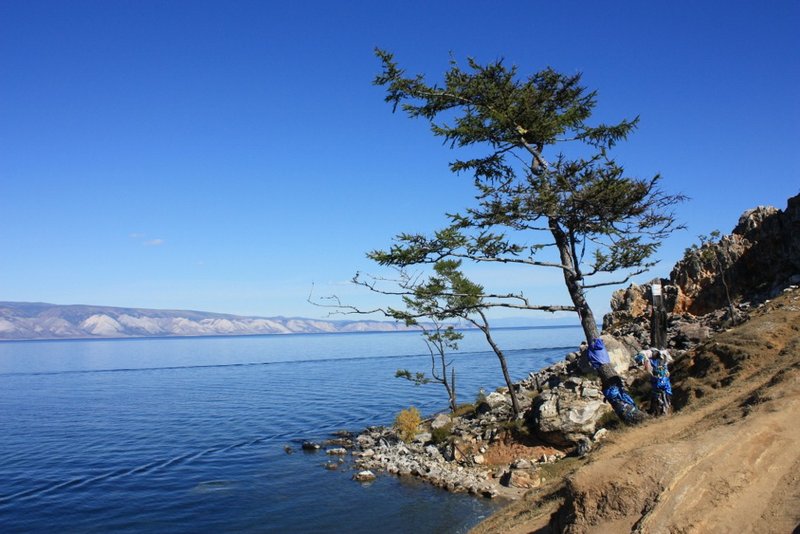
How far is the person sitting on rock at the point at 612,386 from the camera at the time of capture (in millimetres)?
16891

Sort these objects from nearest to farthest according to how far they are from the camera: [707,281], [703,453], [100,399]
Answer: [703,453] → [707,281] → [100,399]

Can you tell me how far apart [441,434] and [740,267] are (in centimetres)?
2681

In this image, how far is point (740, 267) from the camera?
133 ft

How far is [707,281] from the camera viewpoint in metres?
41.8

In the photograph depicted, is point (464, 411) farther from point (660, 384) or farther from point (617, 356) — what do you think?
point (660, 384)

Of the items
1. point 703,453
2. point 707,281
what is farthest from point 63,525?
point 707,281

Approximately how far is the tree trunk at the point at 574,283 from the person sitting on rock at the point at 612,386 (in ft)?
1.28

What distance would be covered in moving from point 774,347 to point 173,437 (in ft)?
118

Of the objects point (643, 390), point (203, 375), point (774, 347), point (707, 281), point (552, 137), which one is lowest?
point (203, 375)

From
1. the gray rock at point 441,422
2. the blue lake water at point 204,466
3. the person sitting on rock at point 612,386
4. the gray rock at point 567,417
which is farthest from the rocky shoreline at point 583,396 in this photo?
the blue lake water at point 204,466

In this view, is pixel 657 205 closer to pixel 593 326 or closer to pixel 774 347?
pixel 593 326

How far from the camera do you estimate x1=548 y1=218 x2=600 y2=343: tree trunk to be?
17153 millimetres

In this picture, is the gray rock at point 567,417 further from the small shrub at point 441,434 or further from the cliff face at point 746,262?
the cliff face at point 746,262

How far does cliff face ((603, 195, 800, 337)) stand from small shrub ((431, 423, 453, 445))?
53.9ft
